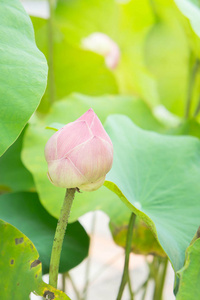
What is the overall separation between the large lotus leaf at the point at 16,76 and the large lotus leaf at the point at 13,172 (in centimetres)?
22

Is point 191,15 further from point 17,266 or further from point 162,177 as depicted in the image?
point 17,266

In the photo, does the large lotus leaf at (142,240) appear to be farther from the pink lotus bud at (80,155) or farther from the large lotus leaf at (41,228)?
the pink lotus bud at (80,155)

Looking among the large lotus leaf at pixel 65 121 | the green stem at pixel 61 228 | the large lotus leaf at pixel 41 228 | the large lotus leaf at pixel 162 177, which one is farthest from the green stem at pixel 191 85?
the green stem at pixel 61 228

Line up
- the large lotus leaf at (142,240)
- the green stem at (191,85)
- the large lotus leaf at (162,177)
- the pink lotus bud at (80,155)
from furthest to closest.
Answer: the green stem at (191,85), the large lotus leaf at (142,240), the large lotus leaf at (162,177), the pink lotus bud at (80,155)

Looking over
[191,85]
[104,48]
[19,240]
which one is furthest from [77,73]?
[19,240]

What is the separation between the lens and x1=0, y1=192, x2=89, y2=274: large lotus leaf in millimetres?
354

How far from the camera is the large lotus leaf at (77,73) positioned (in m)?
0.63

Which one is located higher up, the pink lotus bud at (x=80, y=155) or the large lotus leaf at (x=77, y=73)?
the pink lotus bud at (x=80, y=155)

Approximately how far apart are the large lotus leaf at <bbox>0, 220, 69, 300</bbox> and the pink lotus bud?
70 mm

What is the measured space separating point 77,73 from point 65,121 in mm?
150

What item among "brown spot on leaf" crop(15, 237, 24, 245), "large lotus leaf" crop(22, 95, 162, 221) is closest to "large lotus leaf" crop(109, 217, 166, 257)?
"large lotus leaf" crop(22, 95, 162, 221)

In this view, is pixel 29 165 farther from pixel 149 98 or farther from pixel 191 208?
pixel 149 98

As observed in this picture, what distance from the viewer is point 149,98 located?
0.78 meters

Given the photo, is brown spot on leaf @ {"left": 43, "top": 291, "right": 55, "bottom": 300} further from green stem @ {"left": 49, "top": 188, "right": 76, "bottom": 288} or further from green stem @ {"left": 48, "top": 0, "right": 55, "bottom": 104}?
green stem @ {"left": 48, "top": 0, "right": 55, "bottom": 104}
